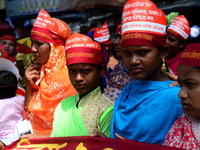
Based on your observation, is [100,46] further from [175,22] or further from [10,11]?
[10,11]

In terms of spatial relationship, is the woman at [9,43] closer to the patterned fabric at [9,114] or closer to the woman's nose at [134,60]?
the patterned fabric at [9,114]

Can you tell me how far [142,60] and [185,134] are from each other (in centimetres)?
67

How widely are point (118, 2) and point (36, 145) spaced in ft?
12.6

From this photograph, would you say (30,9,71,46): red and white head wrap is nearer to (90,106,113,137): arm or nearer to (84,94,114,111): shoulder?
(84,94,114,111): shoulder

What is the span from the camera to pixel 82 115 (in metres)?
2.26

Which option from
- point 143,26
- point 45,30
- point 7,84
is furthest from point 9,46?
point 143,26

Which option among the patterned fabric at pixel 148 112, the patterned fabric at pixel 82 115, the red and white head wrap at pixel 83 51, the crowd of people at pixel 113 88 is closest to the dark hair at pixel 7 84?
the crowd of people at pixel 113 88

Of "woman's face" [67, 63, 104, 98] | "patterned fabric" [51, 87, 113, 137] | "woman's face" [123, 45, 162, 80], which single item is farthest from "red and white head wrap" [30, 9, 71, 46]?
"woman's face" [123, 45, 162, 80]

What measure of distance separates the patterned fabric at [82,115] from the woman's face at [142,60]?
58 cm

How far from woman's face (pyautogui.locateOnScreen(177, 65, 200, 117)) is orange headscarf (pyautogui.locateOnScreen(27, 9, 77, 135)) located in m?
1.75

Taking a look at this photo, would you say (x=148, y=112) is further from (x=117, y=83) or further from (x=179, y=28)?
(x=179, y=28)

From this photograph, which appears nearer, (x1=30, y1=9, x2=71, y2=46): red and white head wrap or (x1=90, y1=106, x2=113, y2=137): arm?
(x1=90, y1=106, x2=113, y2=137): arm

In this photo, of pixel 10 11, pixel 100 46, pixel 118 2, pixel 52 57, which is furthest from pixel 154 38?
pixel 10 11

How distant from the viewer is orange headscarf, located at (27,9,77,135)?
290 centimetres
